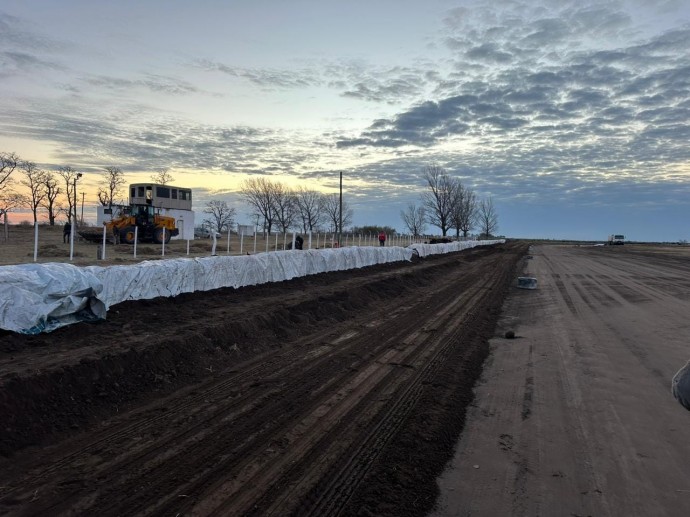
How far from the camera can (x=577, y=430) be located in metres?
5.09

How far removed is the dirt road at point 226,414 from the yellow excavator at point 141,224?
1073 inches

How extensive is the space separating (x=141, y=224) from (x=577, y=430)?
35180 mm

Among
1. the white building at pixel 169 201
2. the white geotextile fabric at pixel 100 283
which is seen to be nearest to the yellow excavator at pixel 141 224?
the white building at pixel 169 201

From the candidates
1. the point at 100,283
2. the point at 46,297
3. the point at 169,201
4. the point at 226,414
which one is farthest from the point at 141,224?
the point at 226,414

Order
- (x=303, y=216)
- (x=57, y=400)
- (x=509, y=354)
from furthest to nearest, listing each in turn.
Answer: (x=303, y=216)
(x=509, y=354)
(x=57, y=400)

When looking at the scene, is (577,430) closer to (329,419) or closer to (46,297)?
(329,419)

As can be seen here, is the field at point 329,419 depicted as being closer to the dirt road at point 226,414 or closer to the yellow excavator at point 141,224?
the dirt road at point 226,414

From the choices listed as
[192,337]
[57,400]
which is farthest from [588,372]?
[57,400]

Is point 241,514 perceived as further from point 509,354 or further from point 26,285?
point 509,354

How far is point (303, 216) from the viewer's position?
92125 mm

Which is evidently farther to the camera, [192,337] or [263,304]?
[263,304]

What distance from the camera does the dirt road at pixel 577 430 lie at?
12.4 feet

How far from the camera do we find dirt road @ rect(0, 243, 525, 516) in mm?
3682

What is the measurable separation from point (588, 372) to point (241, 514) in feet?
19.6
